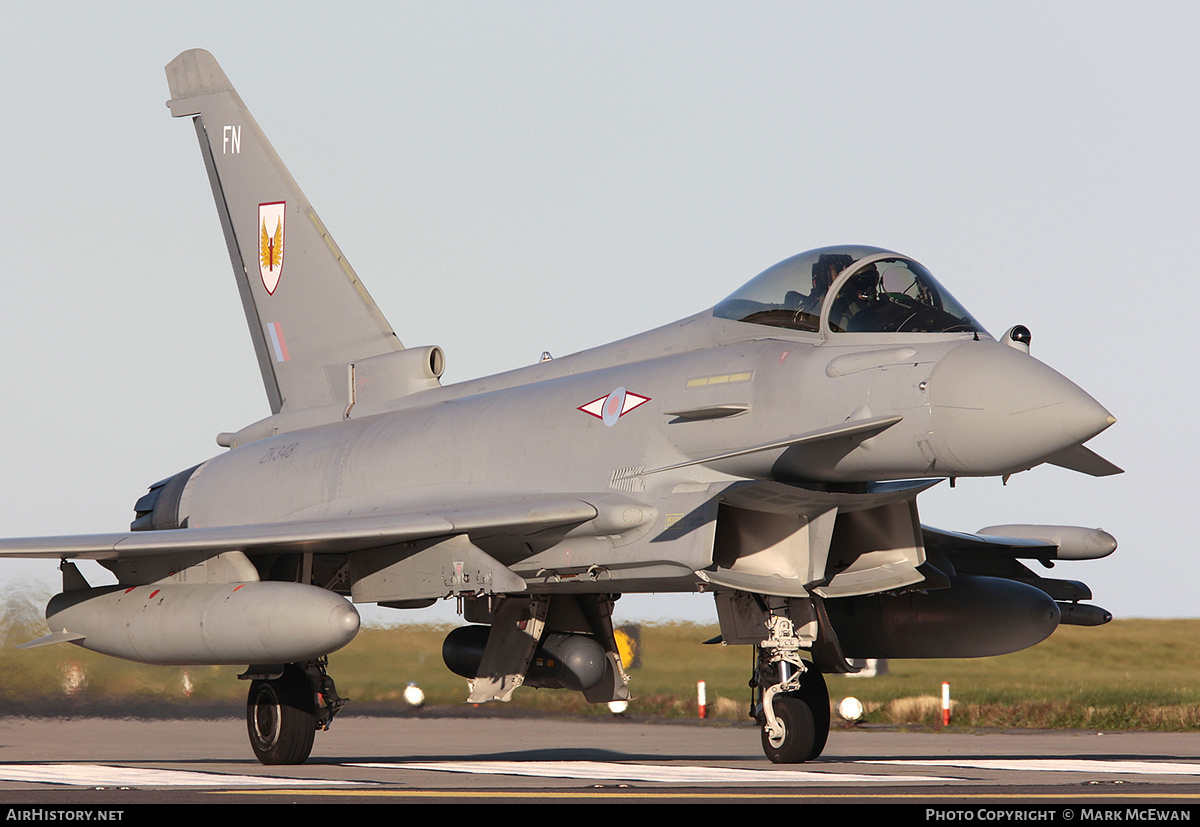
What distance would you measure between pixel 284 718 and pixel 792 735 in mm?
4084

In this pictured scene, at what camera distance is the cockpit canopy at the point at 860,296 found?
28.1ft

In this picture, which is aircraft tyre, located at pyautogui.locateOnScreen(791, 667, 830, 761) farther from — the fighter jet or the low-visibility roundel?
the low-visibility roundel

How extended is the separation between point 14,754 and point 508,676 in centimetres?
555

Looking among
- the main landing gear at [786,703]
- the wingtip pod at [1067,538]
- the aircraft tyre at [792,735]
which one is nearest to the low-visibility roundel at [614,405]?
the main landing gear at [786,703]

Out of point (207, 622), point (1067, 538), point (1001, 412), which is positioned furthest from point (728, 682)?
point (1001, 412)

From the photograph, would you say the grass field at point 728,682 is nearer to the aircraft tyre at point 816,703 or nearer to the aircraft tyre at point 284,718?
the aircraft tyre at point 284,718

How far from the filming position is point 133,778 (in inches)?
333

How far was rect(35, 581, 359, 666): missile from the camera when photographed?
28.9ft

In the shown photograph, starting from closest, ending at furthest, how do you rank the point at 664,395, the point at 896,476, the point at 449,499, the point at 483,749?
1. the point at 896,476
2. the point at 664,395
3. the point at 449,499
4. the point at 483,749

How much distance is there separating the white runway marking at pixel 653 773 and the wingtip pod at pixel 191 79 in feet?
25.9

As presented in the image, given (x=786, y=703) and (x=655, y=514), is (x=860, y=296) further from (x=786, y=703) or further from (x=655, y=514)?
(x=786, y=703)

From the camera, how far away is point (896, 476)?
27.4 feet
